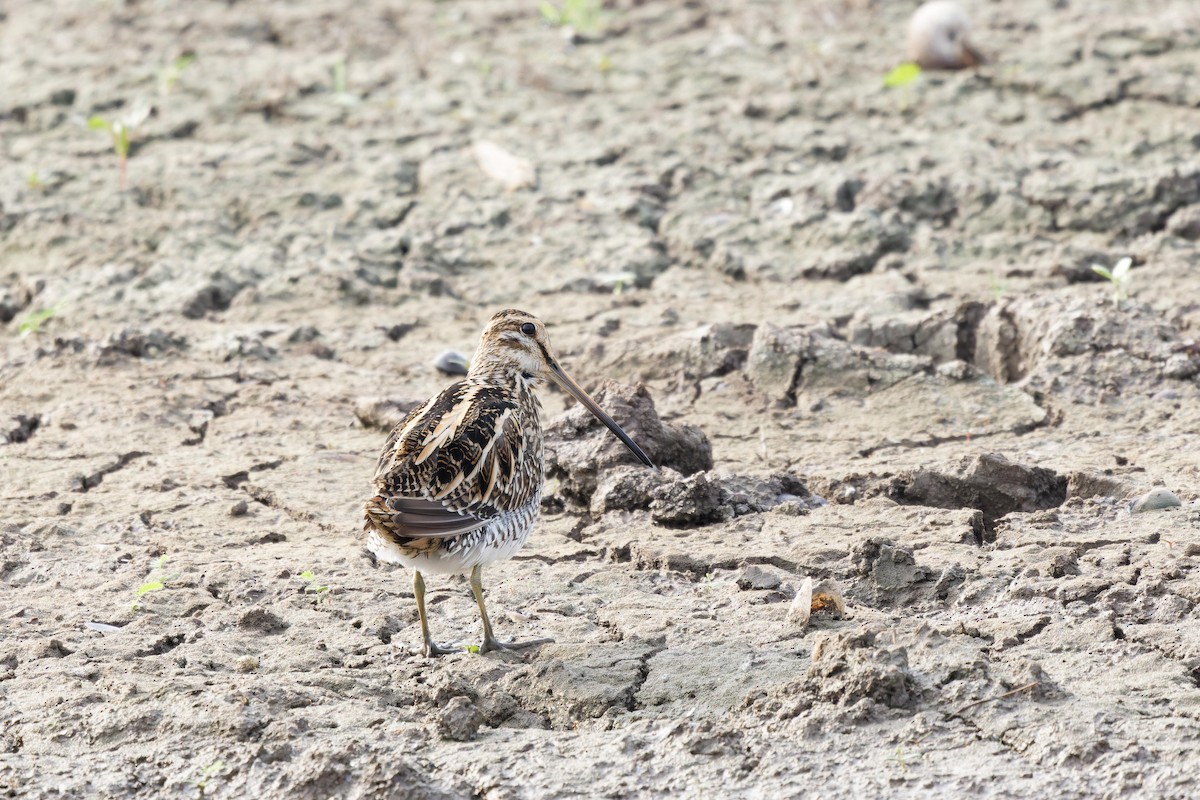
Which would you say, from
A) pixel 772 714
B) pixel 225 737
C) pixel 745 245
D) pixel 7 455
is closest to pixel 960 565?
pixel 772 714

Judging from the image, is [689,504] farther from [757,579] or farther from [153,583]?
[153,583]

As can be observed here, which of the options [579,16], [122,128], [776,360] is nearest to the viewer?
[776,360]

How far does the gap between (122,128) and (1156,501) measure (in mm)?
5253

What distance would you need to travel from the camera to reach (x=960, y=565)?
428 cm

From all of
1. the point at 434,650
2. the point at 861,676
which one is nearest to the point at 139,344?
the point at 434,650

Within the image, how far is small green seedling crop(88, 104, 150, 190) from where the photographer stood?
746 centimetres

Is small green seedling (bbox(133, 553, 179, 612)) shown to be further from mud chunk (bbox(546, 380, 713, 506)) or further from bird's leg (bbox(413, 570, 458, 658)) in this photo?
mud chunk (bbox(546, 380, 713, 506))

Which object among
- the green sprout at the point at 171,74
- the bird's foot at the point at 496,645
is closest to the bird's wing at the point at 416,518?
the bird's foot at the point at 496,645

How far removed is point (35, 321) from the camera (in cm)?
641

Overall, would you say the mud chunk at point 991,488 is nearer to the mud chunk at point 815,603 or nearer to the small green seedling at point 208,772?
the mud chunk at point 815,603

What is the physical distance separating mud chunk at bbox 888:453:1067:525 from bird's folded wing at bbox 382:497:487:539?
1.63 meters

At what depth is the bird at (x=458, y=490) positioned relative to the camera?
12.9 ft

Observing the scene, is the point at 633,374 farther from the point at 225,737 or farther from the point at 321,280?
the point at 225,737

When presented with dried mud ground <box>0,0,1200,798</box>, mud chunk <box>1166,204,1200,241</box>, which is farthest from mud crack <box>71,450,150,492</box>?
mud chunk <box>1166,204,1200,241</box>
